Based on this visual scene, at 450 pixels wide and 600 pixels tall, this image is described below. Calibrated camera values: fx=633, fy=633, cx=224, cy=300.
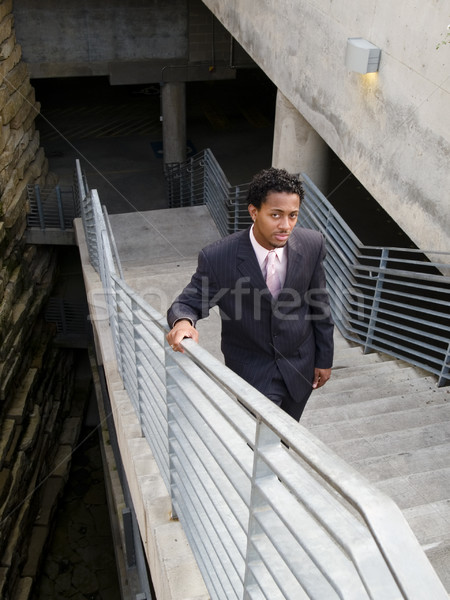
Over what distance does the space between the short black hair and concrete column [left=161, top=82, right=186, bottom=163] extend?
1231 centimetres

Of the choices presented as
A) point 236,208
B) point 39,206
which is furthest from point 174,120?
point 236,208

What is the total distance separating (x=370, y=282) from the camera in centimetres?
1012

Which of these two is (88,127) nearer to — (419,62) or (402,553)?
(419,62)

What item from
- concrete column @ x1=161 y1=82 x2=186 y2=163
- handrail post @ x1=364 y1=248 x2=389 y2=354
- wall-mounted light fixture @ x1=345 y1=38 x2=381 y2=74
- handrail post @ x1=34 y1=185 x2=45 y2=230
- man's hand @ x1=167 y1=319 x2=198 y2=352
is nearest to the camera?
man's hand @ x1=167 y1=319 x2=198 y2=352

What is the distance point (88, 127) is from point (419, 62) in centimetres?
1492

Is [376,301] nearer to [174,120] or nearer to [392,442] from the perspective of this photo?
[392,442]

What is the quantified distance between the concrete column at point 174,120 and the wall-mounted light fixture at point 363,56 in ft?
31.6

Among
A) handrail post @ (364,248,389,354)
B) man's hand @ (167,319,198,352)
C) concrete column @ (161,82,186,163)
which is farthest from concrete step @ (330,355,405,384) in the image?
concrete column @ (161,82,186,163)

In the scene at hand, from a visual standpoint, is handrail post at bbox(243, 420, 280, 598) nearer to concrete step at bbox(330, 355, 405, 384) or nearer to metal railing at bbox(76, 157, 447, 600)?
metal railing at bbox(76, 157, 447, 600)

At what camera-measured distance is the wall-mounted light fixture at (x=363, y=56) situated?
512 cm

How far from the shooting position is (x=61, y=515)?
10.8 meters

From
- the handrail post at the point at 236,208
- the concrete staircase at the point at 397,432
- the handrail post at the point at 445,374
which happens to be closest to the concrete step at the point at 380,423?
the concrete staircase at the point at 397,432

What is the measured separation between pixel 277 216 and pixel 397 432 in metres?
2.13

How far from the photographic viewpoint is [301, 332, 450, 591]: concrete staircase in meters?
3.21
